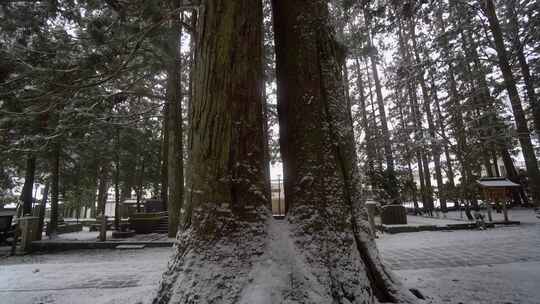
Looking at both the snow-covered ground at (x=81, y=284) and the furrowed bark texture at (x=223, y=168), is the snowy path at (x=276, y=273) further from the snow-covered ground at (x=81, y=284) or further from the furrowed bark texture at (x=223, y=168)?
the snow-covered ground at (x=81, y=284)

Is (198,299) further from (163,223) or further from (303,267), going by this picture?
(163,223)

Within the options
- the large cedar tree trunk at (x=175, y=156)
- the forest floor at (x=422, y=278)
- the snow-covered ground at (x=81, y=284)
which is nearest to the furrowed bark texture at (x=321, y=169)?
the forest floor at (x=422, y=278)

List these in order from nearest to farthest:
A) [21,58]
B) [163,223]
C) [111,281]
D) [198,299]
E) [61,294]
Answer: [198,299]
[61,294]
[111,281]
[21,58]
[163,223]

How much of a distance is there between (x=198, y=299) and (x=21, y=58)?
5907mm

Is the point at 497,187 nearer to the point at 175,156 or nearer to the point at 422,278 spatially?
the point at 422,278

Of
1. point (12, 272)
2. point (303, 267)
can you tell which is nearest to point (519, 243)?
point (303, 267)

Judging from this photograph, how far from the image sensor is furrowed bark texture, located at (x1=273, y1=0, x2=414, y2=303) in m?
1.78

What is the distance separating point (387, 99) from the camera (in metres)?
15.9

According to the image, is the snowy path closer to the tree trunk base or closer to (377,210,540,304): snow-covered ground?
the tree trunk base

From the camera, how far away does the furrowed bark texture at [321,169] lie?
1.78 metres

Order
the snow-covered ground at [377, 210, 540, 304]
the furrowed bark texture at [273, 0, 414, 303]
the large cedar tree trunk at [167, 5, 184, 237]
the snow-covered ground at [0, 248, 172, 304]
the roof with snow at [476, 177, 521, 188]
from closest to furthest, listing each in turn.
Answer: the furrowed bark texture at [273, 0, 414, 303] → the snow-covered ground at [377, 210, 540, 304] → the snow-covered ground at [0, 248, 172, 304] → the large cedar tree trunk at [167, 5, 184, 237] → the roof with snow at [476, 177, 521, 188]

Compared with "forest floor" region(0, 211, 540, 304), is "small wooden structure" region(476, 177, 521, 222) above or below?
above

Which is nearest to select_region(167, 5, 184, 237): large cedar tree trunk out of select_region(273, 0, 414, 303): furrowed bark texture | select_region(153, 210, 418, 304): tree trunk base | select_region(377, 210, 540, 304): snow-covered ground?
select_region(377, 210, 540, 304): snow-covered ground

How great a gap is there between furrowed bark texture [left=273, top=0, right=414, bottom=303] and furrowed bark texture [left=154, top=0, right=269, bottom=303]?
314mm
